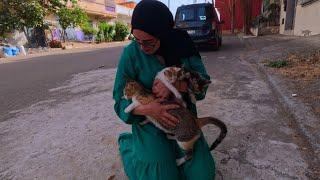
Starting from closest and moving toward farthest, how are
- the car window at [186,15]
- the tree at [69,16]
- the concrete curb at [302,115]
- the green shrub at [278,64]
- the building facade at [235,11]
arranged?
1. the concrete curb at [302,115]
2. the green shrub at [278,64]
3. the car window at [186,15]
4. the tree at [69,16]
5. the building facade at [235,11]

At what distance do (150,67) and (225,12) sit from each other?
3471 centimetres

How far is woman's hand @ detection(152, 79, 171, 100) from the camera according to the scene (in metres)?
2.16

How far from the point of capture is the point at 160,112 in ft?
7.14

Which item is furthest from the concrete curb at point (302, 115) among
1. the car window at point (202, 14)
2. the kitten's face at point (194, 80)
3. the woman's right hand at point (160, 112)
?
the car window at point (202, 14)

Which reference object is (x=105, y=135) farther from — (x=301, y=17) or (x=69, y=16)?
(x=69, y=16)

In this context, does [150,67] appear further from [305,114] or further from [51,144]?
[305,114]

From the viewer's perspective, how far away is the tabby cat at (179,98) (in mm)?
2137

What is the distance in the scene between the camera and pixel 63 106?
5512 mm

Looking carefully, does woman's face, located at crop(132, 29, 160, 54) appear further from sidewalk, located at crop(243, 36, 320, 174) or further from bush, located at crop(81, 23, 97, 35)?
bush, located at crop(81, 23, 97, 35)

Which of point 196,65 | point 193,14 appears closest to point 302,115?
point 196,65

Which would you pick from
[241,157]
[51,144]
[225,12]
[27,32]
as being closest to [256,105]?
[241,157]

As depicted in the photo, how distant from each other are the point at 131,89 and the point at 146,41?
1.07 feet

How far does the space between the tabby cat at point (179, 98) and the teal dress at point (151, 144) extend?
0.23 feet

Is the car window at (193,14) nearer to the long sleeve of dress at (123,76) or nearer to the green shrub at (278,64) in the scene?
the green shrub at (278,64)
